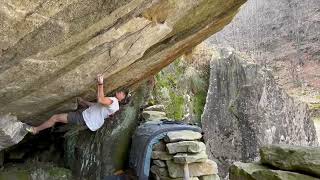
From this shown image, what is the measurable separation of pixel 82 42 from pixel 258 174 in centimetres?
233

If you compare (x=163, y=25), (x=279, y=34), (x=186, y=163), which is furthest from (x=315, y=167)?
(x=279, y=34)

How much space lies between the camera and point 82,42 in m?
4.09

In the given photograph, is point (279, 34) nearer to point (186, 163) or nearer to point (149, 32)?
point (186, 163)

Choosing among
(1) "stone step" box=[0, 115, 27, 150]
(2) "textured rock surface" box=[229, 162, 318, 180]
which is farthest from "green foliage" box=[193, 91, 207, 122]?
(2) "textured rock surface" box=[229, 162, 318, 180]

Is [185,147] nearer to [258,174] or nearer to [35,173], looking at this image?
[35,173]

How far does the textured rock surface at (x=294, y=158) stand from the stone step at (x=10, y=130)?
13.3 ft

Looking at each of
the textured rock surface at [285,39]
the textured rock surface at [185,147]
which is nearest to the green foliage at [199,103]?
the textured rock surface at [185,147]

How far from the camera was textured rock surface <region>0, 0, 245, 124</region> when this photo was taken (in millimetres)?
3354

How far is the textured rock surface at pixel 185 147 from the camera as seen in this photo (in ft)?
20.2

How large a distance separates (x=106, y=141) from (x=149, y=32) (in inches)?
145

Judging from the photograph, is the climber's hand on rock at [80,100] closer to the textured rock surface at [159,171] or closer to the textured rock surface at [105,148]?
the textured rock surface at [105,148]

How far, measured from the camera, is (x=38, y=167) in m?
7.40

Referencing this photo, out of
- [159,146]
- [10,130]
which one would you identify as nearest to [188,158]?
[159,146]

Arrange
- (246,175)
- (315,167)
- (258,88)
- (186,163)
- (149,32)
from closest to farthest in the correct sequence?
(315,167) < (246,175) < (149,32) < (186,163) < (258,88)
